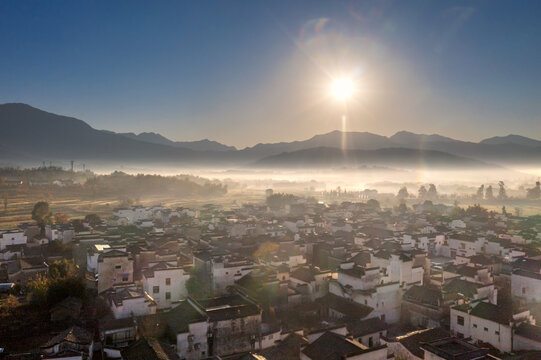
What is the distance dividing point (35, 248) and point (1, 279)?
6099 mm

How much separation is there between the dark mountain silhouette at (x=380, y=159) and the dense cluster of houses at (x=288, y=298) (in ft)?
440

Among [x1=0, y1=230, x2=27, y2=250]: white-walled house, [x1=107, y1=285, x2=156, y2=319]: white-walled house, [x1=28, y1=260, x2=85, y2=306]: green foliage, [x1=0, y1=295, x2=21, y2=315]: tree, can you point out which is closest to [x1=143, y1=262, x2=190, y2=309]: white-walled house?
[x1=107, y1=285, x2=156, y2=319]: white-walled house

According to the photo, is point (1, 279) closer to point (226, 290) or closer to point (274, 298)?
point (226, 290)

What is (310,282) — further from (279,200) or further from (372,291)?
(279,200)

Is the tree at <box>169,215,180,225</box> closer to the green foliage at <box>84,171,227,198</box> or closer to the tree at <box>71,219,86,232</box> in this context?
the tree at <box>71,219,86,232</box>

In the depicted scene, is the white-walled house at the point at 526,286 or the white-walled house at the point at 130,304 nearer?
the white-walled house at the point at 130,304

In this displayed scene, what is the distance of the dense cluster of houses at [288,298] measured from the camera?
14727 millimetres

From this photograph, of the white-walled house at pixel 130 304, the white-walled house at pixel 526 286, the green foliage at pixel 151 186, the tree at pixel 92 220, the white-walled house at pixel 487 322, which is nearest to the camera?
the white-walled house at pixel 487 322

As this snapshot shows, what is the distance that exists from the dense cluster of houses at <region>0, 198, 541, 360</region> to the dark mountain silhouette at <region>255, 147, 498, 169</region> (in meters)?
134

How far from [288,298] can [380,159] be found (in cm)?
15379

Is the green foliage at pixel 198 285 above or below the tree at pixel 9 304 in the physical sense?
above

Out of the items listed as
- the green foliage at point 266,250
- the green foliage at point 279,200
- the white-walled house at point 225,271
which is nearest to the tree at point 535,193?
the green foliage at point 279,200

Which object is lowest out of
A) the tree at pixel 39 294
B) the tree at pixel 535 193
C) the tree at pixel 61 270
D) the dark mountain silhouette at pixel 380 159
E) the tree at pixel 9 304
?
the tree at pixel 9 304

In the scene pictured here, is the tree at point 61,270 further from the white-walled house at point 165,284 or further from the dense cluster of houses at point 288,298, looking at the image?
the white-walled house at point 165,284
